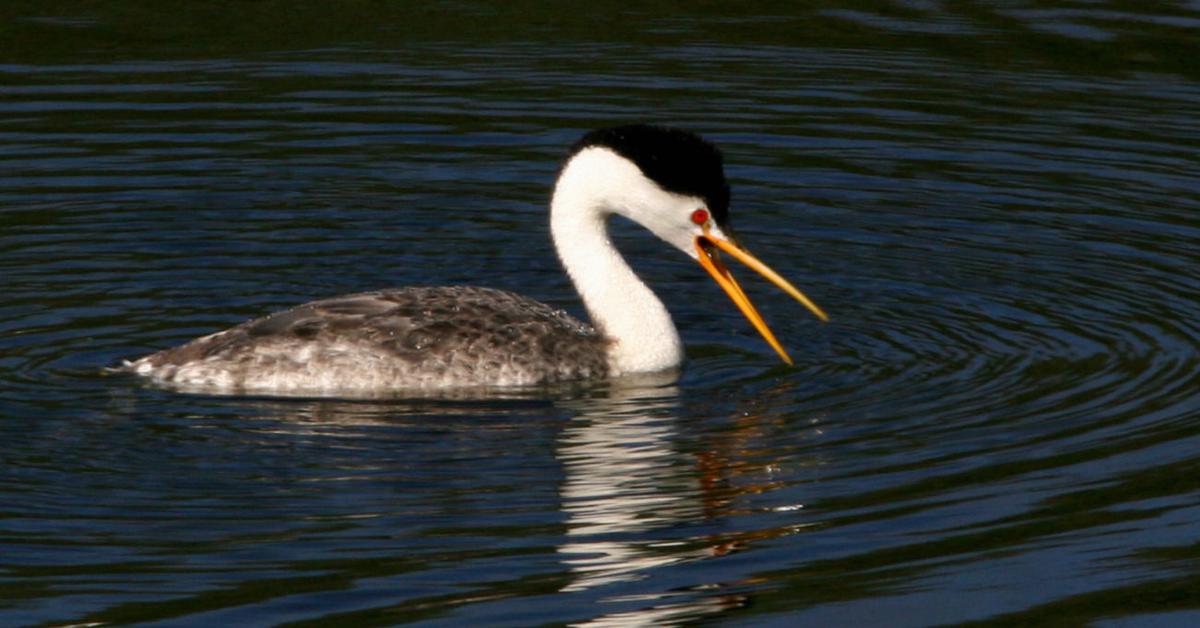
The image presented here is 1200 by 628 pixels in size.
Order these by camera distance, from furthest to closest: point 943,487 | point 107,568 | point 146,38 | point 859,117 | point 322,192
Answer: point 146,38 < point 859,117 < point 322,192 < point 943,487 < point 107,568

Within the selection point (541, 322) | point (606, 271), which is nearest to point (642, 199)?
point (606, 271)

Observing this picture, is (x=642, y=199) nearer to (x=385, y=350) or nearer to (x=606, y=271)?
(x=606, y=271)

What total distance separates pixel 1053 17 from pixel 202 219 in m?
7.92

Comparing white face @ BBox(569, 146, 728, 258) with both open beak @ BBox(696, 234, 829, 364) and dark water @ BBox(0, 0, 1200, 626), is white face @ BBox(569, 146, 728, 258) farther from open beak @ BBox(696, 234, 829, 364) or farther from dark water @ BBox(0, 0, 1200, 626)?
dark water @ BBox(0, 0, 1200, 626)

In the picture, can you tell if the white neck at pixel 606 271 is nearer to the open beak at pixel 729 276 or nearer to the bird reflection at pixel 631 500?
the open beak at pixel 729 276

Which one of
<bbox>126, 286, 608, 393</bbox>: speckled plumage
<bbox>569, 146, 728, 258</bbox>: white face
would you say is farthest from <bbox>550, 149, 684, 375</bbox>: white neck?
<bbox>126, 286, 608, 393</bbox>: speckled plumage

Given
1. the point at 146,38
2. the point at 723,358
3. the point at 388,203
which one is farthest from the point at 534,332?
the point at 146,38

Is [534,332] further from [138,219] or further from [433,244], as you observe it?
[138,219]

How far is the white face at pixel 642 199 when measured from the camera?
12750 millimetres

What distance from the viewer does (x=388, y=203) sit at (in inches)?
631

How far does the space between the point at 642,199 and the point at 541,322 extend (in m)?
0.83

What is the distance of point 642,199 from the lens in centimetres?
1287

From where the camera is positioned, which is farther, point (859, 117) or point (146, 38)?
point (146, 38)

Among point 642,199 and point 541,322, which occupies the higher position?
point 642,199
